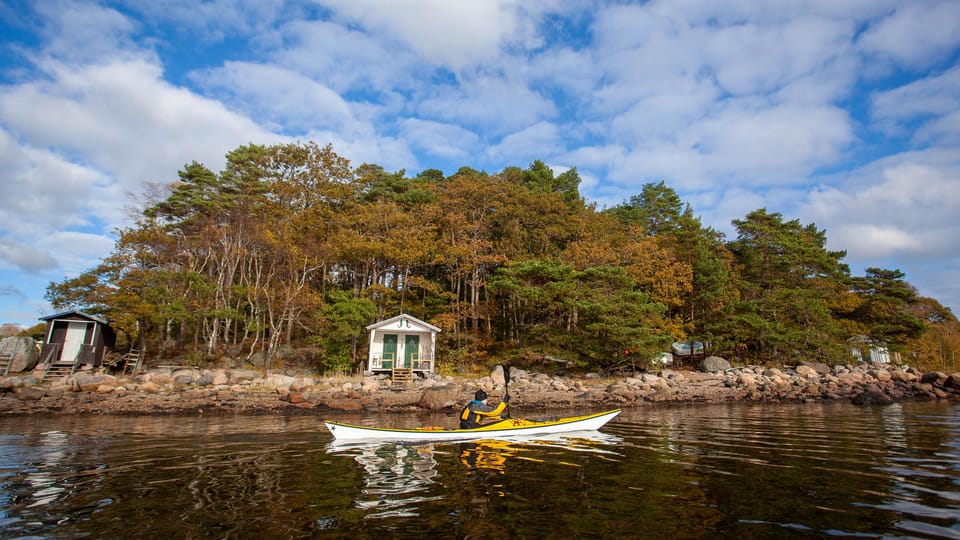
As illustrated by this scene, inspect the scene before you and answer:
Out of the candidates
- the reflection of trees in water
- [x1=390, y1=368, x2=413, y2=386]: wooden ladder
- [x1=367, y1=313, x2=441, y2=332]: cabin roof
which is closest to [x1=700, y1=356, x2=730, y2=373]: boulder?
[x1=367, y1=313, x2=441, y2=332]: cabin roof

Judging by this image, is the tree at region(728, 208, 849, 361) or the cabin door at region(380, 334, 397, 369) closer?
the cabin door at region(380, 334, 397, 369)

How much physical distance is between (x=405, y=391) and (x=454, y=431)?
11108mm

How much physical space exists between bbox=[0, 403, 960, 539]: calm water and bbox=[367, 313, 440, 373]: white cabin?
47.1 ft

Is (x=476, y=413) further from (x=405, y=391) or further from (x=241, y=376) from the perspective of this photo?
(x=241, y=376)

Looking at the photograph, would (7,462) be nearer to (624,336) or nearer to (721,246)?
(624,336)

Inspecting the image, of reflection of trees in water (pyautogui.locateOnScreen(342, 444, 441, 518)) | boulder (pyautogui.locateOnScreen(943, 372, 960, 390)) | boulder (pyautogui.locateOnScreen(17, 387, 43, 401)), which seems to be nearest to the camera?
reflection of trees in water (pyautogui.locateOnScreen(342, 444, 441, 518))

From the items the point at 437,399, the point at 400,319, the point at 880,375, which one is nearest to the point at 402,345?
the point at 400,319

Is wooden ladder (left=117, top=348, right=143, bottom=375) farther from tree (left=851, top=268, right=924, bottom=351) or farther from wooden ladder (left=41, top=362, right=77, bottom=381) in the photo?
tree (left=851, top=268, right=924, bottom=351)

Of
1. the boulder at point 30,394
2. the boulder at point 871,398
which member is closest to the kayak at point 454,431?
the boulder at point 871,398

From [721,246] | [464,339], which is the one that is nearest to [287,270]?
[464,339]

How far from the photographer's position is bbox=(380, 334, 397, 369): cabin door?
89.0 feet

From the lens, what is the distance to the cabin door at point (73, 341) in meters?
25.4

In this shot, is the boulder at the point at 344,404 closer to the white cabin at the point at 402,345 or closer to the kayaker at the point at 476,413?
the white cabin at the point at 402,345

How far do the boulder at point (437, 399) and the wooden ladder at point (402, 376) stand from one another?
4.57 m
